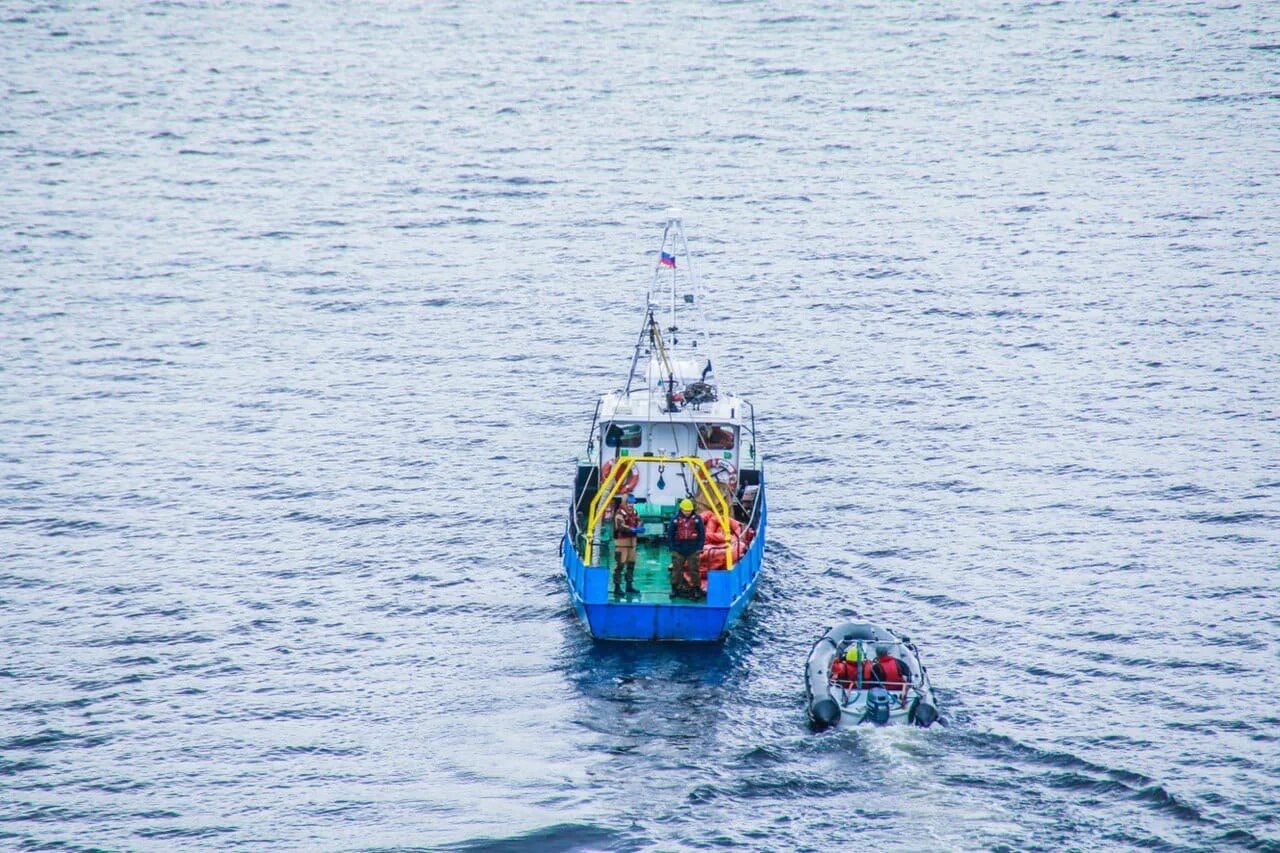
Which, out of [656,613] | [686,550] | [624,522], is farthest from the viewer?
[624,522]

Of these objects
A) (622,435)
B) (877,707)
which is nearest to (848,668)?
(877,707)

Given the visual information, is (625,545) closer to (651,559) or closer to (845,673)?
(651,559)

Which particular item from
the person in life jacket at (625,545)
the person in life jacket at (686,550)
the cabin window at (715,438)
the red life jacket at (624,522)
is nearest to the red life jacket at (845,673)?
the person in life jacket at (686,550)

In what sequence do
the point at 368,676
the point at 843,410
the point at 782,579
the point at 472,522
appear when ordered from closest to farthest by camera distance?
the point at 368,676 < the point at 782,579 < the point at 472,522 < the point at 843,410

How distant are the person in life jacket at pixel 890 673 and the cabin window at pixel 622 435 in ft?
41.8

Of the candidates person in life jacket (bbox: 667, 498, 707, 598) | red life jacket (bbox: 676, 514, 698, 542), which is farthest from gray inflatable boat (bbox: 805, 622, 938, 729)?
red life jacket (bbox: 676, 514, 698, 542)

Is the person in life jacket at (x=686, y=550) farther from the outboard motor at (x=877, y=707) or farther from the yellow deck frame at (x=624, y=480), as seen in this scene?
the outboard motor at (x=877, y=707)

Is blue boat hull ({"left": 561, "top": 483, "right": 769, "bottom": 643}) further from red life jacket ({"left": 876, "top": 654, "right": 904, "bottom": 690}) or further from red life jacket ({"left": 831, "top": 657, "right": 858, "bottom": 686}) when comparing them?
red life jacket ({"left": 876, "top": 654, "right": 904, "bottom": 690})

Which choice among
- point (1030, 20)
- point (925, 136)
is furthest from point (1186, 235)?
point (1030, 20)

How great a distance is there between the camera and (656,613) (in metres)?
43.6

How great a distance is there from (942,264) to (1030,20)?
183 feet

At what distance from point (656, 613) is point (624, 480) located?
593 cm

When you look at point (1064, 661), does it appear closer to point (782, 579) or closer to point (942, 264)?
point (782, 579)

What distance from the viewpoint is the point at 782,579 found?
4922cm
